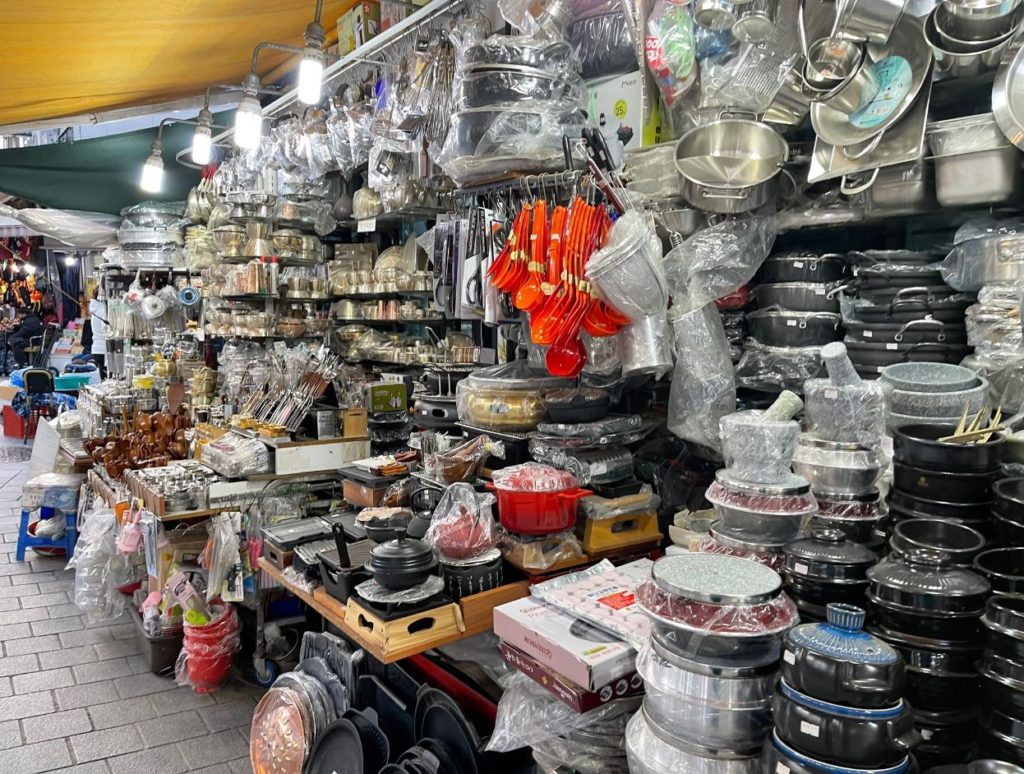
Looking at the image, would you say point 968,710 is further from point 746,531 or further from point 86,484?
point 86,484

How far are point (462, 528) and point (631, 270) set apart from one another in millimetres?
810

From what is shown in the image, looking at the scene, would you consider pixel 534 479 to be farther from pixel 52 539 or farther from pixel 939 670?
pixel 52 539

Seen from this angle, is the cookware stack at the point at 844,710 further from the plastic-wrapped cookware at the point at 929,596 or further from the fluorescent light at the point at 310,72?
the fluorescent light at the point at 310,72

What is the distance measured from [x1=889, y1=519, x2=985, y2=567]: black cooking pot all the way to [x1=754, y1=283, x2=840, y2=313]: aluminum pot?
736 mm

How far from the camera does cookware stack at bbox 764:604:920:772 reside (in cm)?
81

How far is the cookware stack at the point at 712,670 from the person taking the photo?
100 centimetres

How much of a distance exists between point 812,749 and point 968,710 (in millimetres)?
287

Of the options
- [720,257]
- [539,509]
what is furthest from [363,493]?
[720,257]

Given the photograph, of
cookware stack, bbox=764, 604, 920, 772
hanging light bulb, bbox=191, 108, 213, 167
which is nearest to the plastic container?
hanging light bulb, bbox=191, 108, 213, 167

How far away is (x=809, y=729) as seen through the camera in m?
0.84

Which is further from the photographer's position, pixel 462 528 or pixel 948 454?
pixel 462 528

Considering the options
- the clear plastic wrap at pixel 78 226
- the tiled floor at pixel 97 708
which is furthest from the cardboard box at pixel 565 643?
the clear plastic wrap at pixel 78 226

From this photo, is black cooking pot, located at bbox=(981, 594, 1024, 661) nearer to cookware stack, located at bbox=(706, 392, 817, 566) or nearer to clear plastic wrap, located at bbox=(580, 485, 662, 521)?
cookware stack, located at bbox=(706, 392, 817, 566)

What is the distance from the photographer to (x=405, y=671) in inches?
82.3
